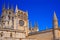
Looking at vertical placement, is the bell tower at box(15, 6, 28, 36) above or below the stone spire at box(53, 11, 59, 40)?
above

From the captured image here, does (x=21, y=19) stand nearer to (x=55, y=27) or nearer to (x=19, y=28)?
(x=19, y=28)

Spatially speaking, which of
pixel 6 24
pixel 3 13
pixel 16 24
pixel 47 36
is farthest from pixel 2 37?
pixel 3 13

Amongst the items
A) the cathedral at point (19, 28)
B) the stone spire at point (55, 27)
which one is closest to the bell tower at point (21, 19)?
the cathedral at point (19, 28)

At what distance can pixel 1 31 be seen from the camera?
119 feet

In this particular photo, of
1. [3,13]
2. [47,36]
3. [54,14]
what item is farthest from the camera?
[3,13]

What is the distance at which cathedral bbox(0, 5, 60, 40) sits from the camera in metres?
35.7

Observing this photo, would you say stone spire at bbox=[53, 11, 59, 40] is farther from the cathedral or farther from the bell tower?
the bell tower

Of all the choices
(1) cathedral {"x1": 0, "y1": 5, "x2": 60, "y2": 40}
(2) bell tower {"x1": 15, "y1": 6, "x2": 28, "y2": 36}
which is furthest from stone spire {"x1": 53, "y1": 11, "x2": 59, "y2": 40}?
(2) bell tower {"x1": 15, "y1": 6, "x2": 28, "y2": 36}

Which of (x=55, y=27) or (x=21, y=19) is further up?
(x=21, y=19)

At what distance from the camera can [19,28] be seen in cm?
5753

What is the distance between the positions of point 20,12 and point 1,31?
2453 cm

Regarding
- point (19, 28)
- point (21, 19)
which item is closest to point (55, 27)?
point (19, 28)

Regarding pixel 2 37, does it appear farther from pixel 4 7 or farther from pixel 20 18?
pixel 4 7

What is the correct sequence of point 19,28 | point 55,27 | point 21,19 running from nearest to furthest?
point 55,27, point 19,28, point 21,19
